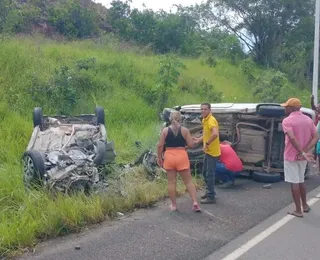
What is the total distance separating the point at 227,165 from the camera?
9.25 meters

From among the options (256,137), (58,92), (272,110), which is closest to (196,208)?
(256,137)

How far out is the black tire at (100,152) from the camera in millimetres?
8102

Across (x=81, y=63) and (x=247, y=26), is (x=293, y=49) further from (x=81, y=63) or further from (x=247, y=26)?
(x=81, y=63)

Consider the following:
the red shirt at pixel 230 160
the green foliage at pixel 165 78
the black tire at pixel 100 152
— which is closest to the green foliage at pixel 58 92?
the green foliage at pixel 165 78

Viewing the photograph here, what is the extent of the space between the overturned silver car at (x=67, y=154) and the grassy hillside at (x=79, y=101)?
1.03ft

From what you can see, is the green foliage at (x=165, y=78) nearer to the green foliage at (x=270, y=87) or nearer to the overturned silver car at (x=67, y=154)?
the overturned silver car at (x=67, y=154)

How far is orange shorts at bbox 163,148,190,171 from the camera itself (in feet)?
24.7

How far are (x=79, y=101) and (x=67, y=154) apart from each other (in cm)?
624

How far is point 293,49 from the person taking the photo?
32.2 m

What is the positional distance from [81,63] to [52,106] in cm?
301

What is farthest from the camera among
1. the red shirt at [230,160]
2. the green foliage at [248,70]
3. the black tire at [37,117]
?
the green foliage at [248,70]

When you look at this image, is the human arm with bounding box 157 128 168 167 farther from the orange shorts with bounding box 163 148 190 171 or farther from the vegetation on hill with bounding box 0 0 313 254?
the vegetation on hill with bounding box 0 0 313 254

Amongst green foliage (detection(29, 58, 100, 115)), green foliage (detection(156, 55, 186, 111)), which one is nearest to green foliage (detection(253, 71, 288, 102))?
green foliage (detection(156, 55, 186, 111))

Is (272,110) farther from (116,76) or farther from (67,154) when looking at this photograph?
(116,76)
